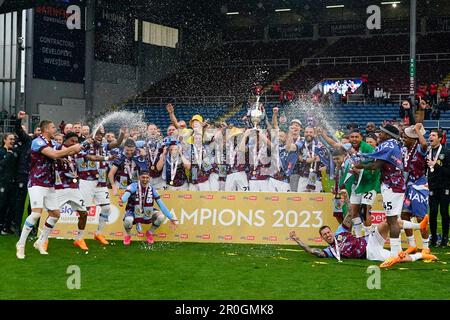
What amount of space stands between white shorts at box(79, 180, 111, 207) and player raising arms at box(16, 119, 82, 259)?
130 cm

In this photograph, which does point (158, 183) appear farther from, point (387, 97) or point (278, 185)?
point (387, 97)

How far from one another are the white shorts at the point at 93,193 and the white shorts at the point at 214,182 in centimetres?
302

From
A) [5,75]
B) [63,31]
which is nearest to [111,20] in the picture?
[63,31]

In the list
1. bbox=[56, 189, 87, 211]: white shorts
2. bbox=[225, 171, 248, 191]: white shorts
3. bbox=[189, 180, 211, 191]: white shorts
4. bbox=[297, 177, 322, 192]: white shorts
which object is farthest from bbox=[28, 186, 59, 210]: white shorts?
bbox=[297, 177, 322, 192]: white shorts

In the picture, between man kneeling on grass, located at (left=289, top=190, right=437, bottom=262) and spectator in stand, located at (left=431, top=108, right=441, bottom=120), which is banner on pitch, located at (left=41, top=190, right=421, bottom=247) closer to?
man kneeling on grass, located at (left=289, top=190, right=437, bottom=262)

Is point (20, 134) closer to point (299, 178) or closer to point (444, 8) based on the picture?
point (299, 178)

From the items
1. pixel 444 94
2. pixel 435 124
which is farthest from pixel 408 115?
pixel 444 94

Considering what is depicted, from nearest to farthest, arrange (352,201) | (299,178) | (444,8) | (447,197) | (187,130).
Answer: (352,201) < (447,197) < (299,178) < (187,130) < (444,8)

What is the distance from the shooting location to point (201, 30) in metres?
49.9

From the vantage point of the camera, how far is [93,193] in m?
13.4

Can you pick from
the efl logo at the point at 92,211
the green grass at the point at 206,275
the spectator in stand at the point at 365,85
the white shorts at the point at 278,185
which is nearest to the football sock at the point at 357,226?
the green grass at the point at 206,275

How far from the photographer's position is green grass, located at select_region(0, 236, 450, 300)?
8.72 m

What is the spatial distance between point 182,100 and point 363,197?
32.2 meters

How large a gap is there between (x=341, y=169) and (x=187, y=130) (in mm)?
4347
